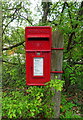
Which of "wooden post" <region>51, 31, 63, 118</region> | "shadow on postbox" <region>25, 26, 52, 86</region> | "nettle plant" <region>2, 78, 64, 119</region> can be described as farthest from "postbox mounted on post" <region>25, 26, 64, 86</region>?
"nettle plant" <region>2, 78, 64, 119</region>

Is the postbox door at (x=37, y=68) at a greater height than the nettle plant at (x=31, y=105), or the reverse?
the postbox door at (x=37, y=68)

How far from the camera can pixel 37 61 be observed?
1740mm

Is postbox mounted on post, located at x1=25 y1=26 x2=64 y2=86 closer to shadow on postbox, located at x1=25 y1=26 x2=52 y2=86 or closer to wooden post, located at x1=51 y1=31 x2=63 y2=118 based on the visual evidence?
shadow on postbox, located at x1=25 y1=26 x2=52 y2=86

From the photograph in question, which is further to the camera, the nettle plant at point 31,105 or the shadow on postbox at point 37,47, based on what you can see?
the nettle plant at point 31,105

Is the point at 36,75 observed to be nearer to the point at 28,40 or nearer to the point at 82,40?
the point at 28,40

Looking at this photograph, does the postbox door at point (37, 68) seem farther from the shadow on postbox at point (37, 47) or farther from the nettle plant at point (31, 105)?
the nettle plant at point (31, 105)

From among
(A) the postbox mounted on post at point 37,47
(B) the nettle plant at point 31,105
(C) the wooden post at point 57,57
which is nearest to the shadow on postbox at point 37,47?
(A) the postbox mounted on post at point 37,47

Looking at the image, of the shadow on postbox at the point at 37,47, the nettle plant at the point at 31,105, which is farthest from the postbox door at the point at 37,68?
the nettle plant at the point at 31,105

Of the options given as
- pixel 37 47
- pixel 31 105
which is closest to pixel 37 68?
pixel 37 47

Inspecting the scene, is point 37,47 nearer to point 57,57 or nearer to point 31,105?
point 57,57

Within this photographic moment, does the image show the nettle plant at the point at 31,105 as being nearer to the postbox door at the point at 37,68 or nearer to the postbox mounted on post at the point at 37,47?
the postbox door at the point at 37,68

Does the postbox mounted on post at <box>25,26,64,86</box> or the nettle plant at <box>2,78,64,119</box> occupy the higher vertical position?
the postbox mounted on post at <box>25,26,64,86</box>

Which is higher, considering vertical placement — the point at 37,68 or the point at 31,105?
the point at 37,68

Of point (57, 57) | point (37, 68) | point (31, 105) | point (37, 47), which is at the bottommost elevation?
point (31, 105)
